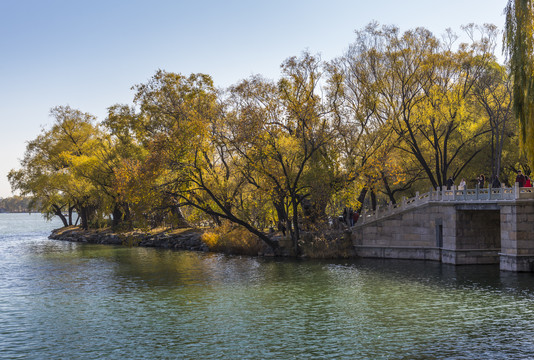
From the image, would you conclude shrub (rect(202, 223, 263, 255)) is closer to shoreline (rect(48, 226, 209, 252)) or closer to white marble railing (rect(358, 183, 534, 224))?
shoreline (rect(48, 226, 209, 252))

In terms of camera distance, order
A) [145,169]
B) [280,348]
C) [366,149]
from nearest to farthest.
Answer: [280,348]
[145,169]
[366,149]

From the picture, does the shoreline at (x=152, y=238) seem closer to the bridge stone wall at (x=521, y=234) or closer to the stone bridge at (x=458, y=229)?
the stone bridge at (x=458, y=229)

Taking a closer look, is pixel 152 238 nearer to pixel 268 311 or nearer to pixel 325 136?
pixel 325 136

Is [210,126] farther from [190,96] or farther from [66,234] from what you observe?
[66,234]

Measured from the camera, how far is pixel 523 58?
22000 millimetres

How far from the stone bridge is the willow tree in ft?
38.2

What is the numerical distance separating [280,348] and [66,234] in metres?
58.5

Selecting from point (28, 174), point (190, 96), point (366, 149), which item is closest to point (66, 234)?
point (28, 174)

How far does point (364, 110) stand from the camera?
1754 inches

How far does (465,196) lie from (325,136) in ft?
35.1

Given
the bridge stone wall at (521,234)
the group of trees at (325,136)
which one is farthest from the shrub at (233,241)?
the bridge stone wall at (521,234)

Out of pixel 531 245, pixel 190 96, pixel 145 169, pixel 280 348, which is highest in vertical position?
pixel 190 96

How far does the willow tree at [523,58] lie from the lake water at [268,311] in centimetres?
769

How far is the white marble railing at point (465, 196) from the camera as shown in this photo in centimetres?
3228
